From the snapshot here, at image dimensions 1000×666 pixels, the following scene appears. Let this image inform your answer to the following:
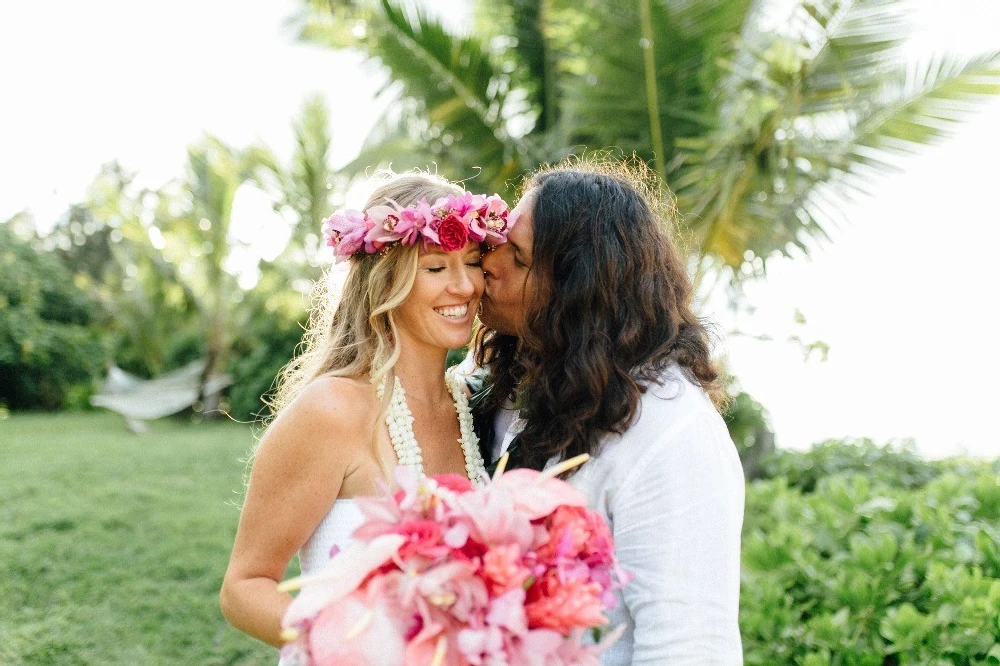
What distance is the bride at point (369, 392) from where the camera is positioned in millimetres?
2451

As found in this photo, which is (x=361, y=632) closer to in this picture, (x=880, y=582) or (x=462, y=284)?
(x=462, y=284)

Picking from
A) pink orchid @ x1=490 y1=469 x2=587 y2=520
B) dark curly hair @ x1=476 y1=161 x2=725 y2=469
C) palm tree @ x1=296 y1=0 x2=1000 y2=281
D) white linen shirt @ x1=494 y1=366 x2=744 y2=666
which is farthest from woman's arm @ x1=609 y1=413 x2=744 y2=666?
palm tree @ x1=296 y1=0 x2=1000 y2=281

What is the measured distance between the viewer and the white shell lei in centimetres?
276

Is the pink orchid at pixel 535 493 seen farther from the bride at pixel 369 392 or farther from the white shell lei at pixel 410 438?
the white shell lei at pixel 410 438

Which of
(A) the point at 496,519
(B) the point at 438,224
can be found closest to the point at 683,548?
(A) the point at 496,519

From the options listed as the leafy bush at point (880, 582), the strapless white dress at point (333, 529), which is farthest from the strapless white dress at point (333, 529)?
the leafy bush at point (880, 582)

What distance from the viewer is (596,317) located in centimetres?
249

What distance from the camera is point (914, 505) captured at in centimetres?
397

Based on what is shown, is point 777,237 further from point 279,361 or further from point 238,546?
point 279,361

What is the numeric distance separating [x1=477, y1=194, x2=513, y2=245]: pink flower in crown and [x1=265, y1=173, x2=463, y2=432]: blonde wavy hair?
24 cm

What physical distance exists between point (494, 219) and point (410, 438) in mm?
727

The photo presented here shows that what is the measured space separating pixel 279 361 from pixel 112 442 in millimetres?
4860

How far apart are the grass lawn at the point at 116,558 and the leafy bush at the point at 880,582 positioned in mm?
2918

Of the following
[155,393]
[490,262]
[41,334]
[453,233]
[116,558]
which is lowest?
[155,393]
